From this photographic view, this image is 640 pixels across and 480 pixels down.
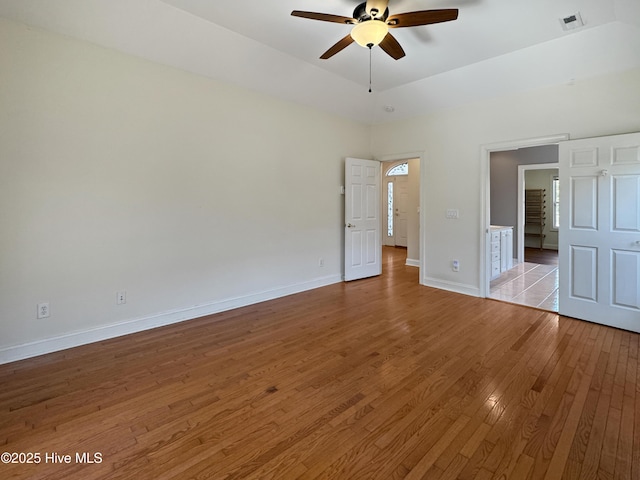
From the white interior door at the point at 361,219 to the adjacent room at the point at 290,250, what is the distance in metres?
0.46

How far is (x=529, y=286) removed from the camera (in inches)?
201

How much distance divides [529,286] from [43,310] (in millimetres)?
6317

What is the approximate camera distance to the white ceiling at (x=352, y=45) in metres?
2.83

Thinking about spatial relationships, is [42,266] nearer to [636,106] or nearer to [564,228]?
[564,228]

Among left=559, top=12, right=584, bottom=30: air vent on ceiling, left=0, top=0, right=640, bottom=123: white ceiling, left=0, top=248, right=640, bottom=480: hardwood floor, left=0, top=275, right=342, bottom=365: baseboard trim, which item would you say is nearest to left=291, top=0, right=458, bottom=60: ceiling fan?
left=0, top=0, right=640, bottom=123: white ceiling

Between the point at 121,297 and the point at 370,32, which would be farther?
the point at 121,297

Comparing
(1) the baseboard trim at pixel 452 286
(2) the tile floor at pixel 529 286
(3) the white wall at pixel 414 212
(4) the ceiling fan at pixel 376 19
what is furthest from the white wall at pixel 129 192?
(2) the tile floor at pixel 529 286

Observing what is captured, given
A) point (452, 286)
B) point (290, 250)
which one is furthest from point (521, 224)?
point (290, 250)

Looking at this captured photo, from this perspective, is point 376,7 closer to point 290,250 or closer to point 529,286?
point 290,250

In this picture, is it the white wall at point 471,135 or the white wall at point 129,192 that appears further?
the white wall at point 471,135

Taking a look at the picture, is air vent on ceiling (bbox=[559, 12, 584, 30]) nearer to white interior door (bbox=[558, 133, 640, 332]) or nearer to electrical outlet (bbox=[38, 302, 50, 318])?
white interior door (bbox=[558, 133, 640, 332])

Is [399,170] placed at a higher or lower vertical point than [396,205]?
higher

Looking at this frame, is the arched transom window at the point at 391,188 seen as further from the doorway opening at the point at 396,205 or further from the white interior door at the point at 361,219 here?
the white interior door at the point at 361,219

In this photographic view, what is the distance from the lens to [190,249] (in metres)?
3.71
